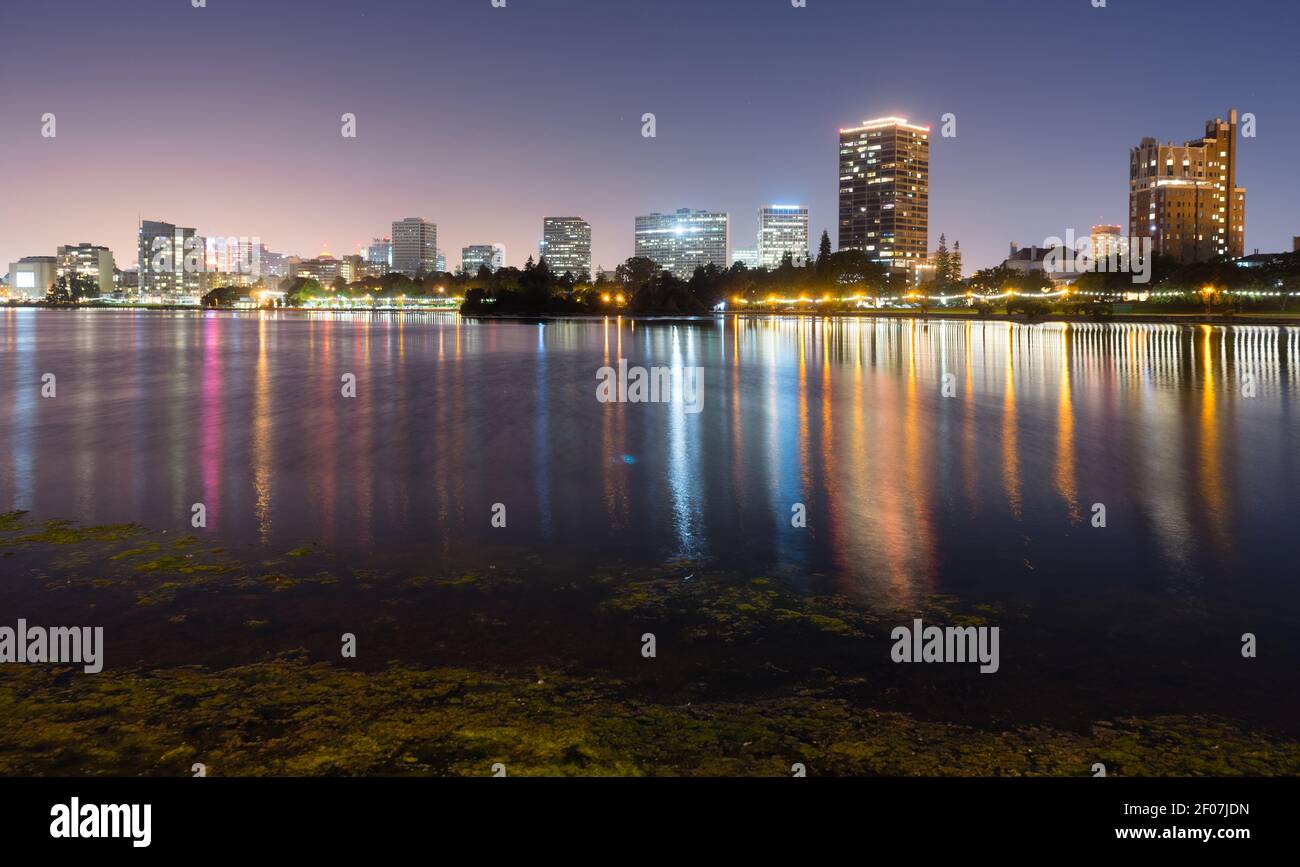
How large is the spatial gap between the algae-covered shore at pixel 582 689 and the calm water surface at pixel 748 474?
130 centimetres

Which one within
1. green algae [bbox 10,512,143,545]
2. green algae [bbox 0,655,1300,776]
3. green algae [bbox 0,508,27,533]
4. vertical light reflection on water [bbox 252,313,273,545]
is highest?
vertical light reflection on water [bbox 252,313,273,545]

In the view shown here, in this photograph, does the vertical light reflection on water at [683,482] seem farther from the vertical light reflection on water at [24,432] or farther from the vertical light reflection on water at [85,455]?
the vertical light reflection on water at [24,432]

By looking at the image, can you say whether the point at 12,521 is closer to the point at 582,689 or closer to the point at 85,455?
the point at 85,455

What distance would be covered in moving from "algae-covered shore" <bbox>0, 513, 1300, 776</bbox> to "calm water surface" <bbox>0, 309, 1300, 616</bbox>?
1304 millimetres

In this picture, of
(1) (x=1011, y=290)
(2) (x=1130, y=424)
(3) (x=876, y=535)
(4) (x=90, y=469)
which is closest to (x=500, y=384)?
(4) (x=90, y=469)

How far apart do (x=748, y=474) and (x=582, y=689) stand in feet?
27.1

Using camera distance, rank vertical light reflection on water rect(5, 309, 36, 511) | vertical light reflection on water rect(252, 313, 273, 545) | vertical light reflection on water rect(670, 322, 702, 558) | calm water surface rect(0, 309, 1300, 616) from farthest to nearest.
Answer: vertical light reflection on water rect(5, 309, 36, 511) < vertical light reflection on water rect(252, 313, 273, 545) < vertical light reflection on water rect(670, 322, 702, 558) < calm water surface rect(0, 309, 1300, 616)

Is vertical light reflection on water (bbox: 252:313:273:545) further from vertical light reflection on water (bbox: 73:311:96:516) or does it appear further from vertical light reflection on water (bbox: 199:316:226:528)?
vertical light reflection on water (bbox: 73:311:96:516)

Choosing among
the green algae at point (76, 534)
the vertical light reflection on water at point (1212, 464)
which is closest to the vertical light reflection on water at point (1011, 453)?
the vertical light reflection on water at point (1212, 464)

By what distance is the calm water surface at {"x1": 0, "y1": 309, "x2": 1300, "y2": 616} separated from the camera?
9.54m

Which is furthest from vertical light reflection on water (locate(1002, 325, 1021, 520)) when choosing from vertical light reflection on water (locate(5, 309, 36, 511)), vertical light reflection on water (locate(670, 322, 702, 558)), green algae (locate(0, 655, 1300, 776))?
vertical light reflection on water (locate(5, 309, 36, 511))
